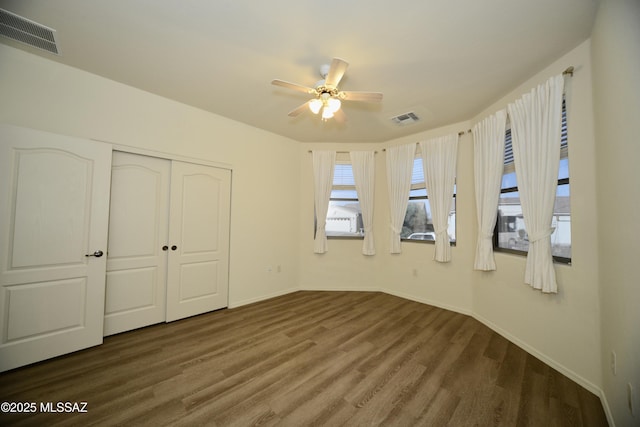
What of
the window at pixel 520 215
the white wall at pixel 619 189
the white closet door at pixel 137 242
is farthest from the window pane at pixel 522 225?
the white closet door at pixel 137 242

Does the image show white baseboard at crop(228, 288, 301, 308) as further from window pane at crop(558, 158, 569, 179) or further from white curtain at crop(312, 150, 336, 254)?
window pane at crop(558, 158, 569, 179)

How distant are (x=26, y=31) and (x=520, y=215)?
5190 millimetres

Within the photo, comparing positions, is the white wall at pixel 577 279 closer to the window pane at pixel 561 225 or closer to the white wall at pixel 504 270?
the white wall at pixel 504 270

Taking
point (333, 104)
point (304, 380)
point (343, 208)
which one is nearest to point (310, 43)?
point (333, 104)

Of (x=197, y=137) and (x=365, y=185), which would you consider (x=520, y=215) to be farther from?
(x=197, y=137)

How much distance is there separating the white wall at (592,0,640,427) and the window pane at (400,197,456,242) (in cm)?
204

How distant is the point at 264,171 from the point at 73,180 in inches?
91.0

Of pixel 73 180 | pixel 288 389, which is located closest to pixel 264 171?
pixel 73 180

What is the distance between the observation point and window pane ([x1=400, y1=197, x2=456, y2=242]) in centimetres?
389

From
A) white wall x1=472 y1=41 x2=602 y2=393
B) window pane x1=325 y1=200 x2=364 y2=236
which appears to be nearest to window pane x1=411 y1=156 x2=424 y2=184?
window pane x1=325 y1=200 x2=364 y2=236

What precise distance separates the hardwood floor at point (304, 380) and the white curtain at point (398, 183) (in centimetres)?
166

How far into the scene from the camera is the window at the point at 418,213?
12.8ft

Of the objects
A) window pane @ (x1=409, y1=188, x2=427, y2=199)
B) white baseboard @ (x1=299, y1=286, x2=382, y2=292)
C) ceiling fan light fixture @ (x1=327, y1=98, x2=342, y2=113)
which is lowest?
white baseboard @ (x1=299, y1=286, x2=382, y2=292)

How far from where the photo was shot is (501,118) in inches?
105
